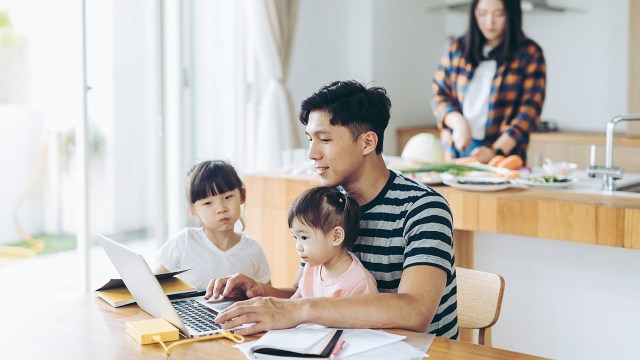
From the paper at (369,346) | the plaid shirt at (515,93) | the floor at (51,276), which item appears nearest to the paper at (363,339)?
the paper at (369,346)

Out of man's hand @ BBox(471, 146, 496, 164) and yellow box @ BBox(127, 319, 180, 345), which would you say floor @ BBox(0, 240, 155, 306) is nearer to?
man's hand @ BBox(471, 146, 496, 164)

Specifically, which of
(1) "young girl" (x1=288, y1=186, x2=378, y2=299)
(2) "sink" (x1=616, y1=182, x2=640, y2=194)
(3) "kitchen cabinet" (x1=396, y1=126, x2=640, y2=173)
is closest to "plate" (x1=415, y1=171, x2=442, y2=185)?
(2) "sink" (x1=616, y1=182, x2=640, y2=194)

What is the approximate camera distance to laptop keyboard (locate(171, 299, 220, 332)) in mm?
1654

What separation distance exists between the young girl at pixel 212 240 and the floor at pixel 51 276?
62.9 inches

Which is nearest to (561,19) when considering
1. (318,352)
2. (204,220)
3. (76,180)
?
(76,180)

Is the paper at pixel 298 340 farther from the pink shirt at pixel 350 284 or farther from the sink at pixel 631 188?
the sink at pixel 631 188

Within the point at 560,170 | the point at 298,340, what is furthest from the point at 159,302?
the point at 560,170

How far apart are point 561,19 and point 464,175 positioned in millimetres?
2749

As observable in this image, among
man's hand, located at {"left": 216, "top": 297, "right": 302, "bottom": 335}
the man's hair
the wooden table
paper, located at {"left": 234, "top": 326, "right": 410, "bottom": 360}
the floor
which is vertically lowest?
the floor

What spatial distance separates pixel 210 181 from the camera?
2.32m

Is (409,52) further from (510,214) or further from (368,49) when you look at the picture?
(510,214)

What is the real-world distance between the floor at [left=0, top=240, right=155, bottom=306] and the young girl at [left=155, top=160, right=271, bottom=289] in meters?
1.60

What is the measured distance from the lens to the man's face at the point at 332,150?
1.88 meters

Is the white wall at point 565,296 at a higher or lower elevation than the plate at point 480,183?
lower
